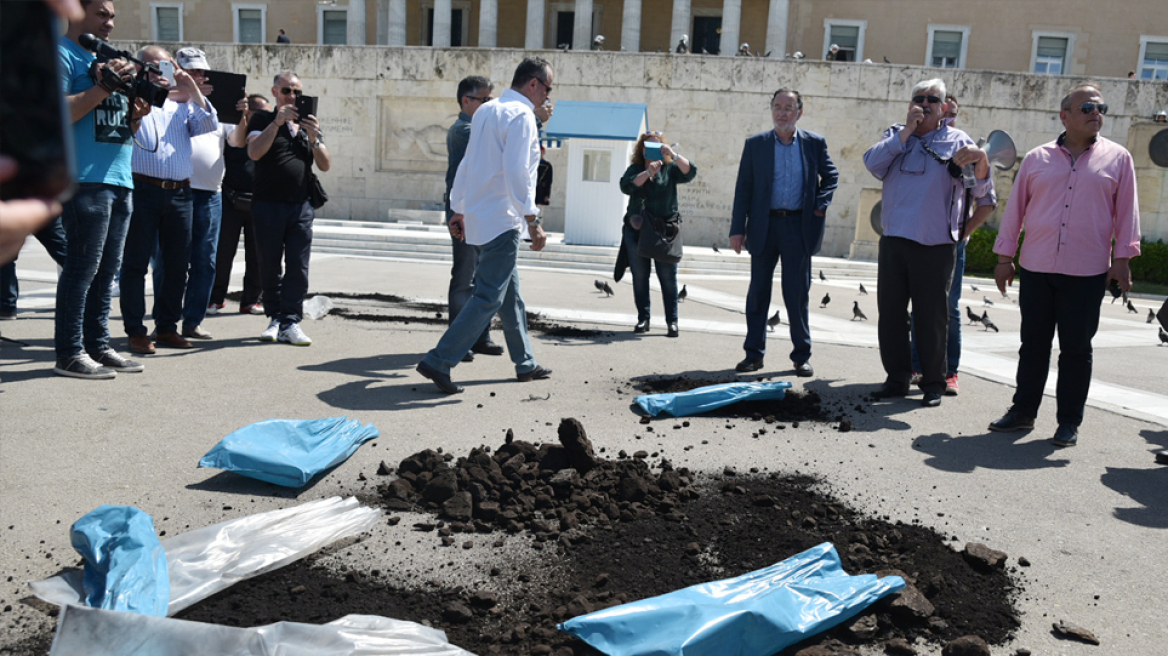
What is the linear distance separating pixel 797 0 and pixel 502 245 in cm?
3873

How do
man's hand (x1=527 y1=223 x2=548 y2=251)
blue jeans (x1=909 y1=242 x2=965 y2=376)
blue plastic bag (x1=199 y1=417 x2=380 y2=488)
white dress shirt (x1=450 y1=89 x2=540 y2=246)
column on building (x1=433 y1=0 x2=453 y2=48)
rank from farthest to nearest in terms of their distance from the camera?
column on building (x1=433 y1=0 x2=453 y2=48), blue jeans (x1=909 y1=242 x2=965 y2=376), man's hand (x1=527 y1=223 x2=548 y2=251), white dress shirt (x1=450 y1=89 x2=540 y2=246), blue plastic bag (x1=199 y1=417 x2=380 y2=488)

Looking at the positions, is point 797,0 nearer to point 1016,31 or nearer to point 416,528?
point 1016,31

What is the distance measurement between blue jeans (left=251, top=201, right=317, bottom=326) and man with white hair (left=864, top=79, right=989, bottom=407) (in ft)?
15.1

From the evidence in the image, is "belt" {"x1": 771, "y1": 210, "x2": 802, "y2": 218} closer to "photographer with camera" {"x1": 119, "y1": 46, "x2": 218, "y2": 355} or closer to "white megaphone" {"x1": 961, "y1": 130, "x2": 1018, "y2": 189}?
"white megaphone" {"x1": 961, "y1": 130, "x2": 1018, "y2": 189}

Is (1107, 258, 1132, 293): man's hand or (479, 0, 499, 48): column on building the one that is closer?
(1107, 258, 1132, 293): man's hand

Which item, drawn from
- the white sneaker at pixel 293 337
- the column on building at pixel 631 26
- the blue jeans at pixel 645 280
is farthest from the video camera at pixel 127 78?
the column on building at pixel 631 26

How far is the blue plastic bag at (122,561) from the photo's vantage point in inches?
100

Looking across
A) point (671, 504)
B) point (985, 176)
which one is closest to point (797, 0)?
point (985, 176)

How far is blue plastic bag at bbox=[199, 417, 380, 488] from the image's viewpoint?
3.91m

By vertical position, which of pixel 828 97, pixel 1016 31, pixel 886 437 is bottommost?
pixel 886 437

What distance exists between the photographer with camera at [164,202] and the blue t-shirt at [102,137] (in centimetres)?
86

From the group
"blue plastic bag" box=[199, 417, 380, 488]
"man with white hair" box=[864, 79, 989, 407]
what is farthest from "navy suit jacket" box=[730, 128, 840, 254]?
"blue plastic bag" box=[199, 417, 380, 488]

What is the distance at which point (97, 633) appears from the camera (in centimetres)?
220

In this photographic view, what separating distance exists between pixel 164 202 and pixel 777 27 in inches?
1448
